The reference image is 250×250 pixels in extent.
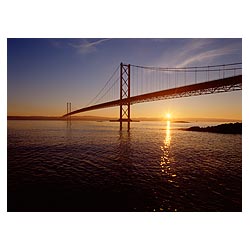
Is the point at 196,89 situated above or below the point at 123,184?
above

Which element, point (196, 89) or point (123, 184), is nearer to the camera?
point (123, 184)

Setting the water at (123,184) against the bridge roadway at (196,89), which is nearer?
the water at (123,184)

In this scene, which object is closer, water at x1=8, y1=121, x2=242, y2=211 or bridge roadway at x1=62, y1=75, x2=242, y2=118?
water at x1=8, y1=121, x2=242, y2=211

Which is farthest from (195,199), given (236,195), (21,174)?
(21,174)

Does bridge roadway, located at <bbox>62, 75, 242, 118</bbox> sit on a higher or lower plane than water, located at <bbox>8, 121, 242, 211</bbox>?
higher

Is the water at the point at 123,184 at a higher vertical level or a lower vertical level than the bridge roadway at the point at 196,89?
lower

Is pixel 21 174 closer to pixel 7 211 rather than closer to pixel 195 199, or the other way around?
pixel 7 211
